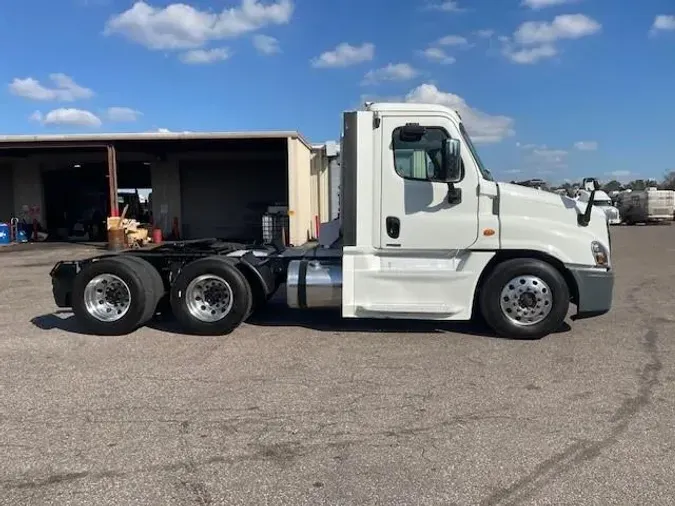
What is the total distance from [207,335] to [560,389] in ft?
13.5

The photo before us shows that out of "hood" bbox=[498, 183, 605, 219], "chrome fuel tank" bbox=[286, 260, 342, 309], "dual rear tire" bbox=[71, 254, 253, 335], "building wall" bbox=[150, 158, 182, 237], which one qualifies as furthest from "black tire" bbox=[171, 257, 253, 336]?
"building wall" bbox=[150, 158, 182, 237]

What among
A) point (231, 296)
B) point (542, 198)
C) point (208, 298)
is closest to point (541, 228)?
point (542, 198)

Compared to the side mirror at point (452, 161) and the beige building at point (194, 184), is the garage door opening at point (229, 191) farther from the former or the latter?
the side mirror at point (452, 161)

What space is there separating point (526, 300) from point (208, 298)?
12.6 feet

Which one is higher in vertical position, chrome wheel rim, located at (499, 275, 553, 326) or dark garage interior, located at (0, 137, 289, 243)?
dark garage interior, located at (0, 137, 289, 243)

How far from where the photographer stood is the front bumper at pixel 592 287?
22.7ft

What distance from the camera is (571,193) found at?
8016 mm

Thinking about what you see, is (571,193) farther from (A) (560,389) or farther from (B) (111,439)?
(B) (111,439)

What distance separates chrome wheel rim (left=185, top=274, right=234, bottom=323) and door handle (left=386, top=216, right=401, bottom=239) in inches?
82.1

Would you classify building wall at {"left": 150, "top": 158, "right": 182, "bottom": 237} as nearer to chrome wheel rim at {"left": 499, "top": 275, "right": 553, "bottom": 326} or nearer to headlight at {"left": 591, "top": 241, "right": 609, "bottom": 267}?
chrome wheel rim at {"left": 499, "top": 275, "right": 553, "bottom": 326}

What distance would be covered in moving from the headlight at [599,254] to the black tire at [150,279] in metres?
5.32

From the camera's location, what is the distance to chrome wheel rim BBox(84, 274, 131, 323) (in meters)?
7.41

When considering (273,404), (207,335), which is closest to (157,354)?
(207,335)

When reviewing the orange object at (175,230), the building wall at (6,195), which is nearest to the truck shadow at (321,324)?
the orange object at (175,230)
